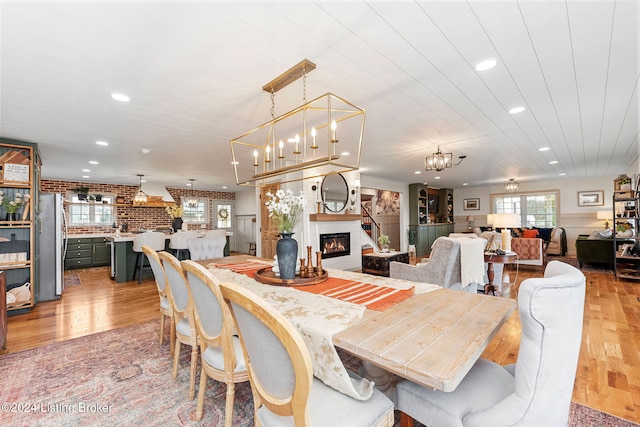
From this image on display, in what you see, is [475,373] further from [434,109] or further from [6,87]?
[6,87]

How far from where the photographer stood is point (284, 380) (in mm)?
925

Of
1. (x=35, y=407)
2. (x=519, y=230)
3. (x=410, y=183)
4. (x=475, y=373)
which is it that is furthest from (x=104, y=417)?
(x=519, y=230)

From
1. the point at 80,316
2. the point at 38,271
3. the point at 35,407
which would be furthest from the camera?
the point at 38,271

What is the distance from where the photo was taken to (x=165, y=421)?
166 cm

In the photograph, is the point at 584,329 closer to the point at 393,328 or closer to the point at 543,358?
the point at 543,358

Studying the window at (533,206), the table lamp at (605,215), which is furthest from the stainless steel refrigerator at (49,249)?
the table lamp at (605,215)

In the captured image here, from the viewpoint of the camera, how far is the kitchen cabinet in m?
3.65

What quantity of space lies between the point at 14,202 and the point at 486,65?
18.2 ft

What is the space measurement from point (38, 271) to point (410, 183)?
29.4ft

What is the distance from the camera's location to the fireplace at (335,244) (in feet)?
18.4

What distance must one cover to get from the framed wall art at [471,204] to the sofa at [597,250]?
4.58 metres

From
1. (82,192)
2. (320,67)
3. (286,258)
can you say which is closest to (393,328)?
(286,258)

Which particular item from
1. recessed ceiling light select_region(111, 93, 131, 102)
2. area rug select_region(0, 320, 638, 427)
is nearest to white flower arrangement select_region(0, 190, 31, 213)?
area rug select_region(0, 320, 638, 427)

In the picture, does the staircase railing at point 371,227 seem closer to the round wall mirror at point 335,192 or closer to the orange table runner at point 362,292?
the round wall mirror at point 335,192
